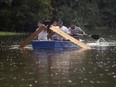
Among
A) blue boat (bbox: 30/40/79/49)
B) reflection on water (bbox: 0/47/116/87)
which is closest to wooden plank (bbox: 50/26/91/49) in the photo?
blue boat (bbox: 30/40/79/49)

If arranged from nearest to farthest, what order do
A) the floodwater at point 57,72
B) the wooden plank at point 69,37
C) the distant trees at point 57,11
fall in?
the floodwater at point 57,72 < the wooden plank at point 69,37 < the distant trees at point 57,11

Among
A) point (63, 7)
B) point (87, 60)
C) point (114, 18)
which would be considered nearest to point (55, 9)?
point (63, 7)

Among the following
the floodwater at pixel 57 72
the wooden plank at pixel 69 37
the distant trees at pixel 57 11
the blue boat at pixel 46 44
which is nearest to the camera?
the floodwater at pixel 57 72

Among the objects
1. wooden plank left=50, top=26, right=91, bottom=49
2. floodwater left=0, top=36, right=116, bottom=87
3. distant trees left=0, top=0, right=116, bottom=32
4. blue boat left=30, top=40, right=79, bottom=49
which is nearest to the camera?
floodwater left=0, top=36, right=116, bottom=87

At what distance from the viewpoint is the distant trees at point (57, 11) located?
63844mm

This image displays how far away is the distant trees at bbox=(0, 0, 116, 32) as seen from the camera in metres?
63.8

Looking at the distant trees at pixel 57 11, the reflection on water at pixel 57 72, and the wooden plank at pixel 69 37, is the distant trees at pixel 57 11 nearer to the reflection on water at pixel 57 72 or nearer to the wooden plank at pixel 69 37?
the wooden plank at pixel 69 37

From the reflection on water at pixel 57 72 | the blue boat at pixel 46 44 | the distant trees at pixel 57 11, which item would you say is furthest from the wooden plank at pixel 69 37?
the distant trees at pixel 57 11

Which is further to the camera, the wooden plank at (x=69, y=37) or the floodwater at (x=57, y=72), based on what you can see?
the wooden plank at (x=69, y=37)

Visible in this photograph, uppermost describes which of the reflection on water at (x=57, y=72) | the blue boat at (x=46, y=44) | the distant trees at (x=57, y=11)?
the distant trees at (x=57, y=11)

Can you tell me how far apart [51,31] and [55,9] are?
1488 inches

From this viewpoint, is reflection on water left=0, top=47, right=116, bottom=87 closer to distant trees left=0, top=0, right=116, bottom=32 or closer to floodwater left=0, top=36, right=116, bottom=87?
floodwater left=0, top=36, right=116, bottom=87

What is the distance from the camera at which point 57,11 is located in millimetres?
72875

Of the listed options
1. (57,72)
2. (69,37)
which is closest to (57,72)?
(57,72)
